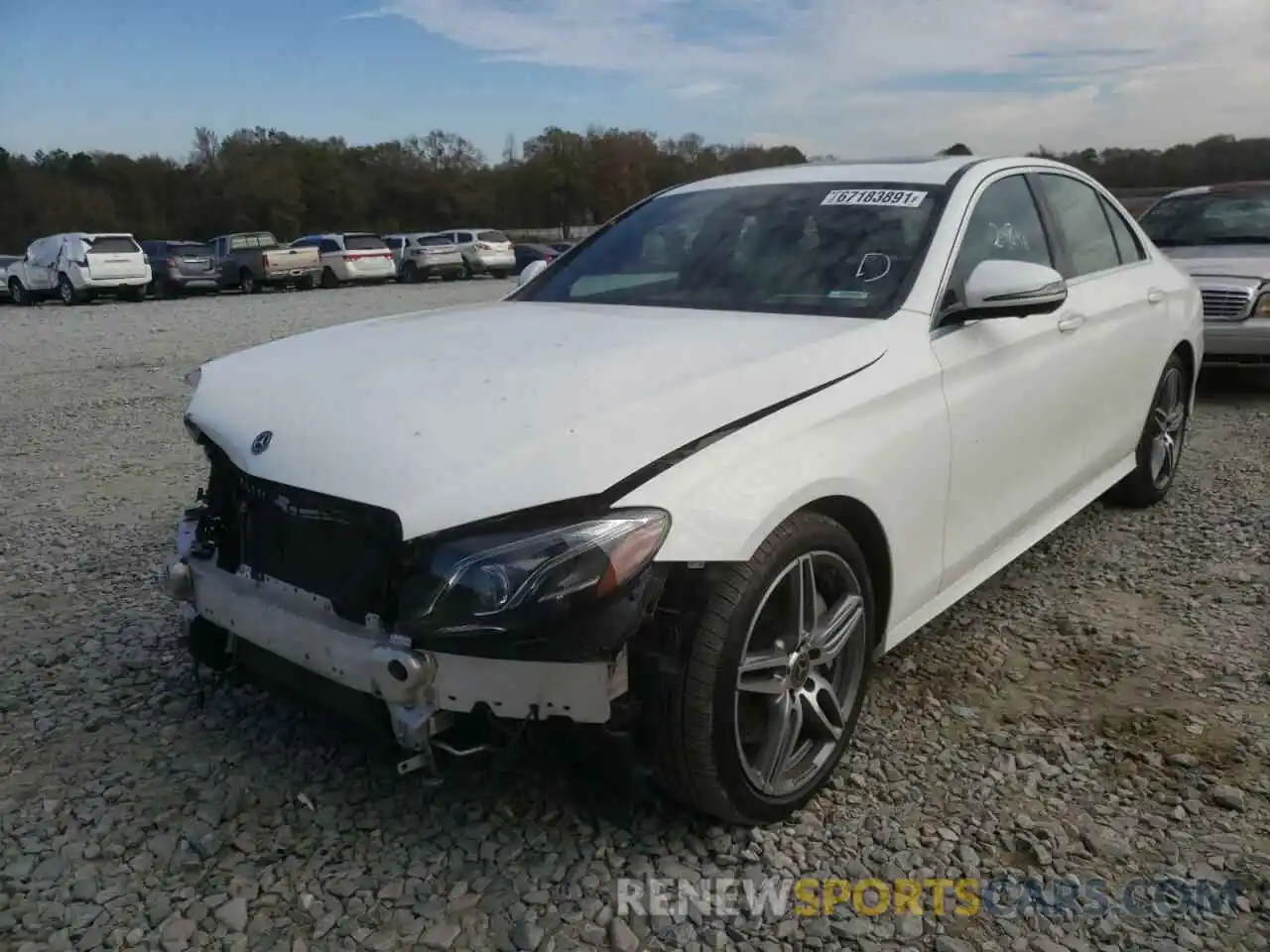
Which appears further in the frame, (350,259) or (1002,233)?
(350,259)

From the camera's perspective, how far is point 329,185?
2265 inches

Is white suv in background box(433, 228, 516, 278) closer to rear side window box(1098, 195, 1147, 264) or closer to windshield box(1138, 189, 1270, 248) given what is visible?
windshield box(1138, 189, 1270, 248)

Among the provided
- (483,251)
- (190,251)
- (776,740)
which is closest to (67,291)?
(190,251)

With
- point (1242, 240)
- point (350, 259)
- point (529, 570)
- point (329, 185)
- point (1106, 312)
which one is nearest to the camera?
point (529, 570)

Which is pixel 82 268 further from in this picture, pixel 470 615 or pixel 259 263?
pixel 470 615

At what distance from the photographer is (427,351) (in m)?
2.91

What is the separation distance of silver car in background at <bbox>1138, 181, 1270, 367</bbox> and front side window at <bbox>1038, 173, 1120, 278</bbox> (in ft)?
13.2

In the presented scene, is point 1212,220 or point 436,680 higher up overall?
point 1212,220

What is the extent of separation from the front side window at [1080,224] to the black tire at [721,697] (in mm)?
2244

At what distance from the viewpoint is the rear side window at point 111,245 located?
Answer: 79.4ft

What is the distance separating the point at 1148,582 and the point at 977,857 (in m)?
2.21

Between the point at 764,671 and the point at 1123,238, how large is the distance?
132 inches

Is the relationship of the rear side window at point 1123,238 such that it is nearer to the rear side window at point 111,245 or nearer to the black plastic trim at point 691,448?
the black plastic trim at point 691,448

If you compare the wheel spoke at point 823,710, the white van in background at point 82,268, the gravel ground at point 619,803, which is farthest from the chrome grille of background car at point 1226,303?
the white van in background at point 82,268
